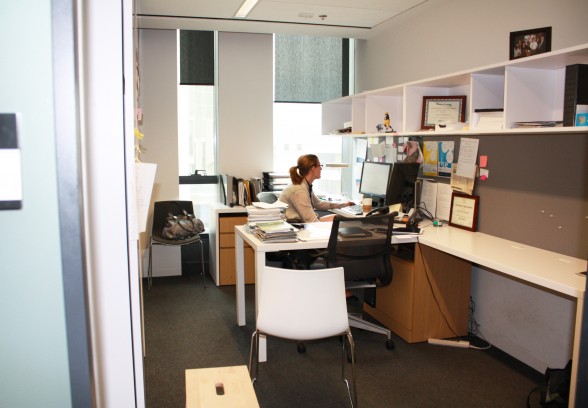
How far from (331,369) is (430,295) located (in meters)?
0.92

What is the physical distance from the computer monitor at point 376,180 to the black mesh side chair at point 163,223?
1.75 metres

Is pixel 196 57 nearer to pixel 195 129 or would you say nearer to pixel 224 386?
pixel 195 129

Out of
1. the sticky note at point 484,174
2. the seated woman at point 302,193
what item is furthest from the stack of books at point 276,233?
the sticky note at point 484,174

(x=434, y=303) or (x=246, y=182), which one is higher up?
(x=246, y=182)

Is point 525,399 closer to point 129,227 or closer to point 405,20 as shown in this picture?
point 129,227

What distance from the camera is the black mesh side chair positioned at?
514cm

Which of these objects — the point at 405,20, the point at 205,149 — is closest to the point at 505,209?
the point at 405,20

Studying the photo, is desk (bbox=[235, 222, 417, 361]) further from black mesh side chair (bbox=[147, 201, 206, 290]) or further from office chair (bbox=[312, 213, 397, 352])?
black mesh side chair (bbox=[147, 201, 206, 290])

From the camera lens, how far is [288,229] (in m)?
3.43

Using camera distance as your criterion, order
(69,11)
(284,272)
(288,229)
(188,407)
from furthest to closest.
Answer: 1. (288,229)
2. (284,272)
3. (188,407)
4. (69,11)

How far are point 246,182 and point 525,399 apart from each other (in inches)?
129

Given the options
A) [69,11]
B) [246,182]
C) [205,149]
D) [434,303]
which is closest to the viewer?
[69,11]

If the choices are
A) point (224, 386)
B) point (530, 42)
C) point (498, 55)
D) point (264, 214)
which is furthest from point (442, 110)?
point (224, 386)

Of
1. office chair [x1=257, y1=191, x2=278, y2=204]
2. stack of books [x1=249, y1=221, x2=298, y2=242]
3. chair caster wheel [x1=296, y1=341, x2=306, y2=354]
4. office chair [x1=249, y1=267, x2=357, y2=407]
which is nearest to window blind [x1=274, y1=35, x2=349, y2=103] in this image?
office chair [x1=257, y1=191, x2=278, y2=204]
